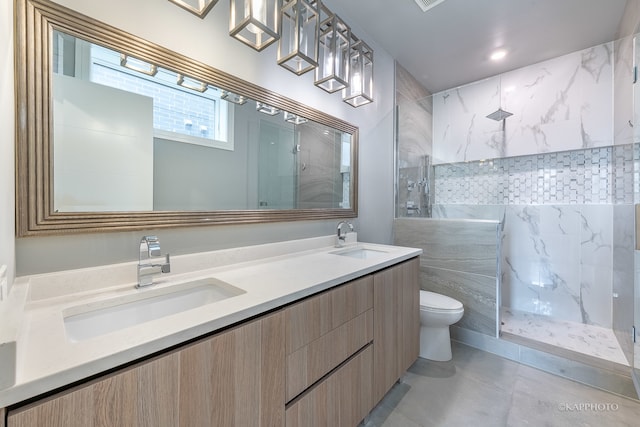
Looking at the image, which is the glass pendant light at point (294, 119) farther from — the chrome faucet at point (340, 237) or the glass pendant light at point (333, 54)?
the chrome faucet at point (340, 237)

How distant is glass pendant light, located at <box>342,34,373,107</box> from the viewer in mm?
1731

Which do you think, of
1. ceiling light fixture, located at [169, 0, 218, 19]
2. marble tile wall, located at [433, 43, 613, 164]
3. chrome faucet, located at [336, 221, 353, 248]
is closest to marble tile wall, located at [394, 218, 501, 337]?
chrome faucet, located at [336, 221, 353, 248]

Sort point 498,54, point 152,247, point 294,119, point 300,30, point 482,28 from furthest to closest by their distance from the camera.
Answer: point 498,54
point 482,28
point 294,119
point 300,30
point 152,247

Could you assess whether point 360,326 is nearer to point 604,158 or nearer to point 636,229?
point 636,229

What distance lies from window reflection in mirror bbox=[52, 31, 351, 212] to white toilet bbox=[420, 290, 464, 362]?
1251 millimetres

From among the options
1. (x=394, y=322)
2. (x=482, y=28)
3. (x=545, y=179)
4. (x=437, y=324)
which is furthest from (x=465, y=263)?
(x=482, y=28)

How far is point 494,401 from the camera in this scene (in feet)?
5.16

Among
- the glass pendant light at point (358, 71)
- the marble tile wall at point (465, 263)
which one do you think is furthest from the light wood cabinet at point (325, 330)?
the marble tile wall at point (465, 263)

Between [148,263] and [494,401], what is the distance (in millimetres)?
2014

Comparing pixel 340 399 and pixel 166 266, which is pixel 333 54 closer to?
pixel 166 266

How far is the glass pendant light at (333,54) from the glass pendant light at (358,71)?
0.07 meters

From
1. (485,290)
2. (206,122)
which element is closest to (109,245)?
(206,122)

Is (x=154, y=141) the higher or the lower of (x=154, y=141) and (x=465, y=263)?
the higher

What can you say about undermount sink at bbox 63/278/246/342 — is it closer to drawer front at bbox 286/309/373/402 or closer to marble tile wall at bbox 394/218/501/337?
drawer front at bbox 286/309/373/402
